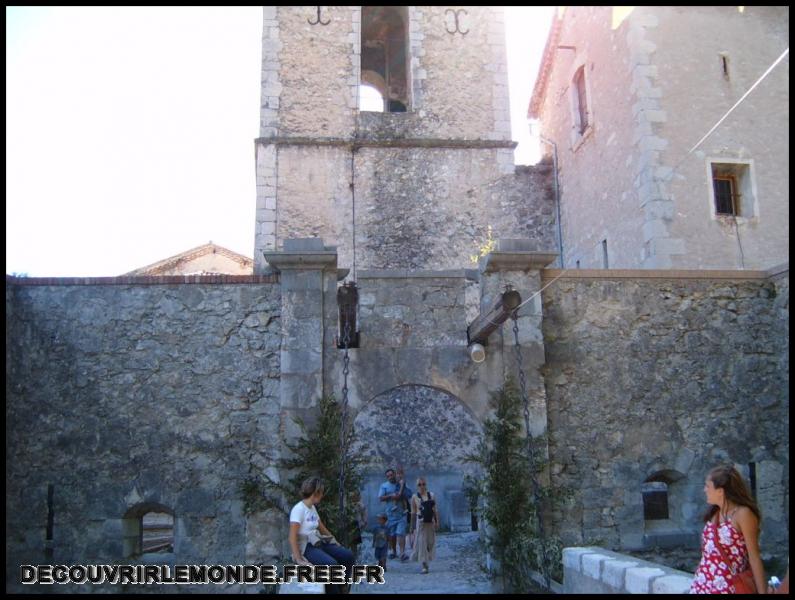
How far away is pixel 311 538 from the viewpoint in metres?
5.99

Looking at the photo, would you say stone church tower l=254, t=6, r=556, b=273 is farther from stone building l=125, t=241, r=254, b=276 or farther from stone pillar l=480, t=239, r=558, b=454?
stone building l=125, t=241, r=254, b=276

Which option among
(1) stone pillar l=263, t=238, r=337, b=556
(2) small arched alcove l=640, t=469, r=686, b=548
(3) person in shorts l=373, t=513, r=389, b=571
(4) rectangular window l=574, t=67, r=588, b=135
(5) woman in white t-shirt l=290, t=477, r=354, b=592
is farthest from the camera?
(4) rectangular window l=574, t=67, r=588, b=135

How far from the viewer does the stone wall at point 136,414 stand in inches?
285

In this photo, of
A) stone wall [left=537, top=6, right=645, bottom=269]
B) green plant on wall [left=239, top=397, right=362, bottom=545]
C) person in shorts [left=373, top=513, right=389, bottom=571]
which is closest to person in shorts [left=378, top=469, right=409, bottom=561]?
person in shorts [left=373, top=513, right=389, bottom=571]

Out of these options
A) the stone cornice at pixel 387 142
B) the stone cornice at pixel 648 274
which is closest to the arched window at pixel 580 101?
the stone cornice at pixel 387 142

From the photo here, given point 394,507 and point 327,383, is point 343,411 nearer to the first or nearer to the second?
point 327,383

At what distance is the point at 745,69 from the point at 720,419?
20.9ft

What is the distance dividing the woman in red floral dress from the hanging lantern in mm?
4282

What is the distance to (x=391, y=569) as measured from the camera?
9617mm

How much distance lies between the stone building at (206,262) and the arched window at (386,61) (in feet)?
23.4

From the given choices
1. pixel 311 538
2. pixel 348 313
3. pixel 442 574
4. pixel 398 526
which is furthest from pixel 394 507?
pixel 311 538

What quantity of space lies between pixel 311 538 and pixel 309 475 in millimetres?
1231

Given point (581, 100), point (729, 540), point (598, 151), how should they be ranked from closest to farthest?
point (729, 540), point (598, 151), point (581, 100)

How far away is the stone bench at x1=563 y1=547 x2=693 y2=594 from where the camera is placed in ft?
14.5
